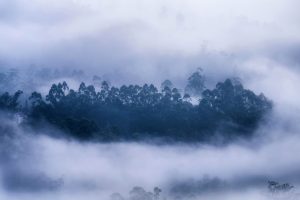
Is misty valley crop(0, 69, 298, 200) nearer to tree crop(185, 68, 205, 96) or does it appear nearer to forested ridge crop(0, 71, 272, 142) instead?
forested ridge crop(0, 71, 272, 142)

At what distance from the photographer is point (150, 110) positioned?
87438mm

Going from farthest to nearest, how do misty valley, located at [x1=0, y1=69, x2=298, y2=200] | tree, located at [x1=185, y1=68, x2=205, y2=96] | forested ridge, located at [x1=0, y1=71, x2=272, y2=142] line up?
tree, located at [x1=185, y1=68, x2=205, y2=96] < forested ridge, located at [x1=0, y1=71, x2=272, y2=142] < misty valley, located at [x1=0, y1=69, x2=298, y2=200]

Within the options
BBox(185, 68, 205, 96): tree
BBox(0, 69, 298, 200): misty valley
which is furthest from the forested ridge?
BBox(185, 68, 205, 96): tree

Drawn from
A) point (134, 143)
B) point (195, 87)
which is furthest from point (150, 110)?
point (195, 87)

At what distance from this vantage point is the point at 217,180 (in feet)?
267

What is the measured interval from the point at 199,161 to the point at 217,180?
475 inches

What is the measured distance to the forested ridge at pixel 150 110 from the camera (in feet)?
280

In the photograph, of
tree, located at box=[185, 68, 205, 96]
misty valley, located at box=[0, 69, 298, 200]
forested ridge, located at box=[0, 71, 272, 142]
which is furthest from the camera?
tree, located at box=[185, 68, 205, 96]

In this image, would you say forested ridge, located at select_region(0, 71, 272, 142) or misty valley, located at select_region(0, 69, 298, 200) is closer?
misty valley, located at select_region(0, 69, 298, 200)

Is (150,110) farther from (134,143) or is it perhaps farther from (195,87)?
(195,87)

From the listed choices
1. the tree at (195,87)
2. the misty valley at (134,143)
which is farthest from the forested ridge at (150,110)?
the tree at (195,87)

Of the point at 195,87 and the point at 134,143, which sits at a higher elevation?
the point at 195,87

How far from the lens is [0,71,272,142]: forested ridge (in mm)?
85375

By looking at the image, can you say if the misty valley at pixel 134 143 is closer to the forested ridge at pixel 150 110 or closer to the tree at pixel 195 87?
the forested ridge at pixel 150 110
